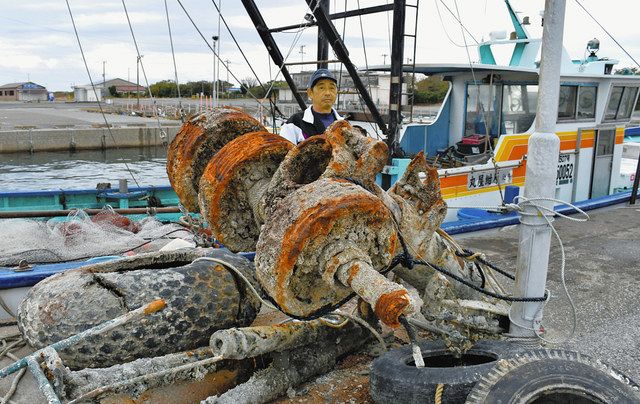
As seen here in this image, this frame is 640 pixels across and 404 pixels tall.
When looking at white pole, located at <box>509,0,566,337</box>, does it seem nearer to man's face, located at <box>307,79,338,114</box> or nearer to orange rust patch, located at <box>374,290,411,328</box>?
orange rust patch, located at <box>374,290,411,328</box>

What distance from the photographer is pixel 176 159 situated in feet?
13.6

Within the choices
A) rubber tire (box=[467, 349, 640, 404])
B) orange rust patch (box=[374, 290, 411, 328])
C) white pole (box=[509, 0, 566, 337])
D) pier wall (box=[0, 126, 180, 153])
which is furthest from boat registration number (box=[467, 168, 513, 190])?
pier wall (box=[0, 126, 180, 153])

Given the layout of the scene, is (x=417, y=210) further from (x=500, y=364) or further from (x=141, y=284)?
(x=141, y=284)

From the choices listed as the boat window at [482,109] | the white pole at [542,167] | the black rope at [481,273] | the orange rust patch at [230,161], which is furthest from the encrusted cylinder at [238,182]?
the boat window at [482,109]

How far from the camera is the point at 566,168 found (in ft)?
37.4

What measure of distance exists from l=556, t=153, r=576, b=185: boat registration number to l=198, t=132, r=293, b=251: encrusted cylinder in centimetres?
892

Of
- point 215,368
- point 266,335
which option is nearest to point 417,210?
point 266,335

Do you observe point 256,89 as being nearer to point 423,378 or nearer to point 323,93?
point 323,93

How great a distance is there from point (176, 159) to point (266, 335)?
56.7 inches

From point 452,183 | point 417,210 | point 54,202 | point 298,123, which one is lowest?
point 54,202

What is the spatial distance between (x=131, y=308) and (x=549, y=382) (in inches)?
92.3

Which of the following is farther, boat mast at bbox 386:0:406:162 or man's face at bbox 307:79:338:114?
boat mast at bbox 386:0:406:162

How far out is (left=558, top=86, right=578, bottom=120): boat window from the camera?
1104 centimetres

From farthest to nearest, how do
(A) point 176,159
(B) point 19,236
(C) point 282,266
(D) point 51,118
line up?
(D) point 51,118
(B) point 19,236
(A) point 176,159
(C) point 282,266
